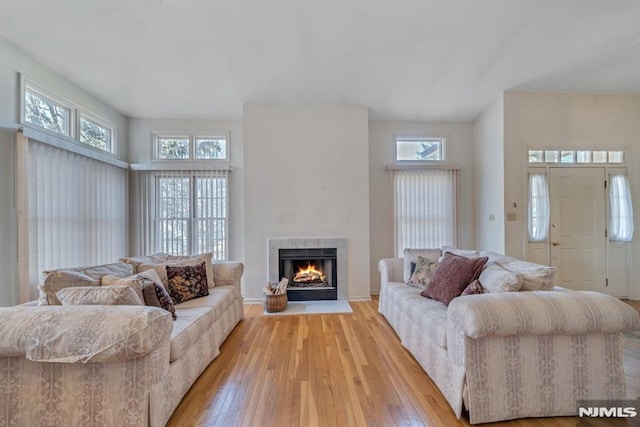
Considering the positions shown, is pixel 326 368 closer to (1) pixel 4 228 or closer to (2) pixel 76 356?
(2) pixel 76 356

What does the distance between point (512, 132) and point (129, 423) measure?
17.2ft

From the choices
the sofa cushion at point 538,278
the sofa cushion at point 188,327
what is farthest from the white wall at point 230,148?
the sofa cushion at point 538,278

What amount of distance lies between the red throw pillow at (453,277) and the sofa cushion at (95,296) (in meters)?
2.43

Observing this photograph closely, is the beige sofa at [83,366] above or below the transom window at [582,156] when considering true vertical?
below

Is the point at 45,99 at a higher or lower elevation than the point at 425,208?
higher

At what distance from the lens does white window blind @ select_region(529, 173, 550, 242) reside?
4074 millimetres

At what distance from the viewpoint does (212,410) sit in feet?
5.98

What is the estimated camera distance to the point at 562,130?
13.6 ft

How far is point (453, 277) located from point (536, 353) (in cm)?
84

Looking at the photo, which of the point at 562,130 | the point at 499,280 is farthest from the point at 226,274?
the point at 562,130

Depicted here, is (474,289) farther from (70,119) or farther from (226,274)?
(70,119)

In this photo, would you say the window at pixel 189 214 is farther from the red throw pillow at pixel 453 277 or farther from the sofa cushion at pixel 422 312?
the red throw pillow at pixel 453 277

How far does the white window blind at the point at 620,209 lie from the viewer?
13.5ft

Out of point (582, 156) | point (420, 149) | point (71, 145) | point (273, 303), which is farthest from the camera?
point (420, 149)
